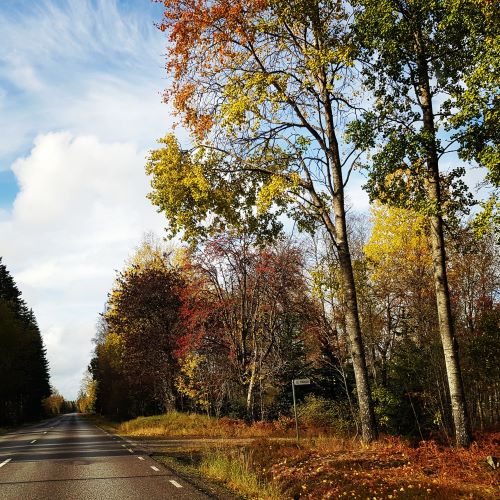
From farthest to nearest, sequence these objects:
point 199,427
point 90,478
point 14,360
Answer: point 14,360 < point 199,427 < point 90,478

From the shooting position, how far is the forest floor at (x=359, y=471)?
8.23 m

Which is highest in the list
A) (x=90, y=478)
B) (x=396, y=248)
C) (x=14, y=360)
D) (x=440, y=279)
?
(x=396, y=248)

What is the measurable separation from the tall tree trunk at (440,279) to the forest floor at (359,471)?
774 mm

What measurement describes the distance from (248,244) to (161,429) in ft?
40.2

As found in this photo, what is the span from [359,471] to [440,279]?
5.59 metres

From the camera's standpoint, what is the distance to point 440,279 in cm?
1312

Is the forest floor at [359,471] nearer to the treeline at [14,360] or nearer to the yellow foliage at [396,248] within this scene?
the yellow foliage at [396,248]

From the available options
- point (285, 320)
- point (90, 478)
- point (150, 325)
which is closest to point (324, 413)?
point (285, 320)

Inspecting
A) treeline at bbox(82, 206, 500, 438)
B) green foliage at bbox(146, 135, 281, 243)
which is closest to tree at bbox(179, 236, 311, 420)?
treeline at bbox(82, 206, 500, 438)

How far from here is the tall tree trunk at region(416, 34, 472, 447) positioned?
484 inches

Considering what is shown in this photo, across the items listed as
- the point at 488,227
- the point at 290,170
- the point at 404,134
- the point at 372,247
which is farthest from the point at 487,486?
the point at 372,247

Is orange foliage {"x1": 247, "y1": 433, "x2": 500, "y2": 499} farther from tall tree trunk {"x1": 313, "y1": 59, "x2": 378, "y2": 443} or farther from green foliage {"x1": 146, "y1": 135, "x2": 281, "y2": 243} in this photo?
green foliage {"x1": 146, "y1": 135, "x2": 281, "y2": 243}

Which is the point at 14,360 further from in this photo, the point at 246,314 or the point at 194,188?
the point at 194,188

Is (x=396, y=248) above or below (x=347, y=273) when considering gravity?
above
